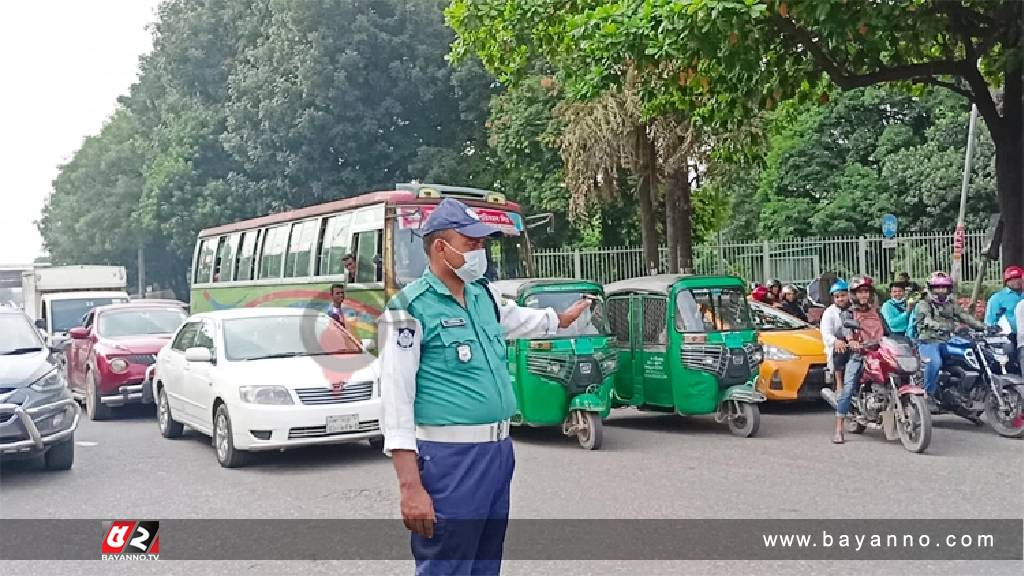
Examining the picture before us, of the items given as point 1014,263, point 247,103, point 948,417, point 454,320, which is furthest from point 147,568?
point 247,103

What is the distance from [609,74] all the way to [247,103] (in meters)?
23.6

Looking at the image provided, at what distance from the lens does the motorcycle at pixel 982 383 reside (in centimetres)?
1087

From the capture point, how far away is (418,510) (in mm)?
3879

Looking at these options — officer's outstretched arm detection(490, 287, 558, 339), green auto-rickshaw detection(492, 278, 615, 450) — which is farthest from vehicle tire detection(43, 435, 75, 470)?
officer's outstretched arm detection(490, 287, 558, 339)

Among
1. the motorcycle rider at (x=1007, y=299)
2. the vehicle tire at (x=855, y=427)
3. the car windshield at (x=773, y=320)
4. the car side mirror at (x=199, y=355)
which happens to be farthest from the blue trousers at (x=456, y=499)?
the car windshield at (x=773, y=320)

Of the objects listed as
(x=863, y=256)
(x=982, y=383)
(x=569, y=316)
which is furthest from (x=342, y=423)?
(x=863, y=256)

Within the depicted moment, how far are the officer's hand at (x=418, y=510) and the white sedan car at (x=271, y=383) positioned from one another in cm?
622

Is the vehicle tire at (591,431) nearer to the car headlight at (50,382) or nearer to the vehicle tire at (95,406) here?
the car headlight at (50,382)

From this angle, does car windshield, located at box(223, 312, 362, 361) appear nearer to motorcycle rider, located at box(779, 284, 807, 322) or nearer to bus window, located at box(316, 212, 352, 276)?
bus window, located at box(316, 212, 352, 276)

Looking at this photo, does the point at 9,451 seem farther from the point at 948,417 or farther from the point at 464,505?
the point at 948,417

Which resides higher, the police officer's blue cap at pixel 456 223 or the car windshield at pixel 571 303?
the police officer's blue cap at pixel 456 223

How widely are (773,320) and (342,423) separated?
672 cm

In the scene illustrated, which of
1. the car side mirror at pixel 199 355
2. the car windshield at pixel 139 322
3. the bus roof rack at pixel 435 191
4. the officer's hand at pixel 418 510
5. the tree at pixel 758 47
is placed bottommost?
the officer's hand at pixel 418 510

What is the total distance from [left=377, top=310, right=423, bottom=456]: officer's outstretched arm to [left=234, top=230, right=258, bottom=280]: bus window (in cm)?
1792
